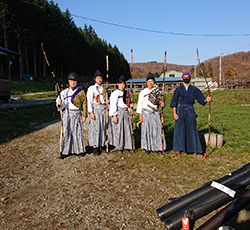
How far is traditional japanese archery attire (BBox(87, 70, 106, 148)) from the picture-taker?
6.21 meters

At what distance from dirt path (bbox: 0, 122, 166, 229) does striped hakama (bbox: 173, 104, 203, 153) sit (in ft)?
5.02

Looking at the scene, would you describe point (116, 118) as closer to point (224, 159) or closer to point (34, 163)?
point (34, 163)

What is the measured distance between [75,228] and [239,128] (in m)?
8.55

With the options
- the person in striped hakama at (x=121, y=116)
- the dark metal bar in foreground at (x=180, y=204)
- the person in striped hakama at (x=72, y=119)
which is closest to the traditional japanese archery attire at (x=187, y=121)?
the person in striped hakama at (x=121, y=116)

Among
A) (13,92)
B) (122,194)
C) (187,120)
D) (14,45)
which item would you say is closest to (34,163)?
(122,194)

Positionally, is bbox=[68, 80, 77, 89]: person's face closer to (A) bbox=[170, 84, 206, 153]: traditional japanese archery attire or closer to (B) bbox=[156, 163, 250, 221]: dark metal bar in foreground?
(A) bbox=[170, 84, 206, 153]: traditional japanese archery attire

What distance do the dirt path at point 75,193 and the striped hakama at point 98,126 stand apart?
1.61 feet

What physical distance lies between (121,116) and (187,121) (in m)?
1.97

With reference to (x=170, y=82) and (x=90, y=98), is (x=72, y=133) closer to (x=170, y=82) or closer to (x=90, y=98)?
(x=90, y=98)

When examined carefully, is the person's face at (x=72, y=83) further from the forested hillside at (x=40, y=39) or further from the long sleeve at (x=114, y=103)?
the forested hillside at (x=40, y=39)

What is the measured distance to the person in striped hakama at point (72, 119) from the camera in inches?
236

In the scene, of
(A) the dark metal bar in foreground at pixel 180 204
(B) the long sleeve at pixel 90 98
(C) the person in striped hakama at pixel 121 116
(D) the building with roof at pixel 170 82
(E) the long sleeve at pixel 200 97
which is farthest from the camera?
(D) the building with roof at pixel 170 82

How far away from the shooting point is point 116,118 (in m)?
6.29

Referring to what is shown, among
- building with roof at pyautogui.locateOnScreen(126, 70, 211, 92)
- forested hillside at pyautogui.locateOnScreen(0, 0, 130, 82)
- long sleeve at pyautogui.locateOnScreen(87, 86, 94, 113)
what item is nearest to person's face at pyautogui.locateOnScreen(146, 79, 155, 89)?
long sleeve at pyautogui.locateOnScreen(87, 86, 94, 113)
